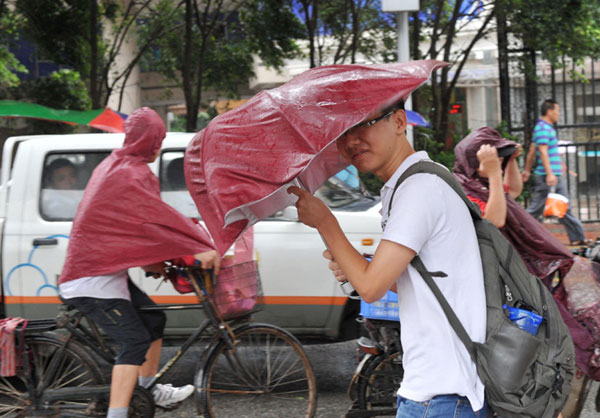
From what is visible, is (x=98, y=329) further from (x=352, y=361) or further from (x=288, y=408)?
(x=352, y=361)

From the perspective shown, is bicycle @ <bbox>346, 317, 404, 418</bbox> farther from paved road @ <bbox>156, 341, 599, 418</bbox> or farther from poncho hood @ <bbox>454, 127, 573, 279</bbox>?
poncho hood @ <bbox>454, 127, 573, 279</bbox>

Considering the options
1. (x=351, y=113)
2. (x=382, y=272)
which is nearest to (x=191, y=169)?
(x=351, y=113)

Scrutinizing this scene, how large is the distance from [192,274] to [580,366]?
7.05 feet

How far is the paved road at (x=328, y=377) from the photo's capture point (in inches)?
200

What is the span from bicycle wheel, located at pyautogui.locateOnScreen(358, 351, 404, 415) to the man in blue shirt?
16.8ft

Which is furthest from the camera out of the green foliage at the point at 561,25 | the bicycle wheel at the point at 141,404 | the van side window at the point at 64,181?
the green foliage at the point at 561,25

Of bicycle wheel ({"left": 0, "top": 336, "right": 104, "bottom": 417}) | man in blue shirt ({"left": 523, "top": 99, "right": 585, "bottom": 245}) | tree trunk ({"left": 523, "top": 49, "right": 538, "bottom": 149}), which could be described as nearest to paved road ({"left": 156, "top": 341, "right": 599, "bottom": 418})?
bicycle wheel ({"left": 0, "top": 336, "right": 104, "bottom": 417})

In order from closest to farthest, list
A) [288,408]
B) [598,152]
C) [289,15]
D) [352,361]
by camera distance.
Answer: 1. [288,408]
2. [352,361]
3. [598,152]
4. [289,15]

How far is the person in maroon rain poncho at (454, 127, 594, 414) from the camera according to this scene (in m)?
3.74

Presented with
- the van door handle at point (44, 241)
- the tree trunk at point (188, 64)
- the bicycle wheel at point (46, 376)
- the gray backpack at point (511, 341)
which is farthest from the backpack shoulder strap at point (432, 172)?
the tree trunk at point (188, 64)

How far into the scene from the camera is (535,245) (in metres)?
3.82

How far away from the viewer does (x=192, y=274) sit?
4.27m

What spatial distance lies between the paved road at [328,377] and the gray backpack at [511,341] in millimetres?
2676

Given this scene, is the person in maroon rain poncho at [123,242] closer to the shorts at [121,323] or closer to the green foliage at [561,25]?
the shorts at [121,323]
